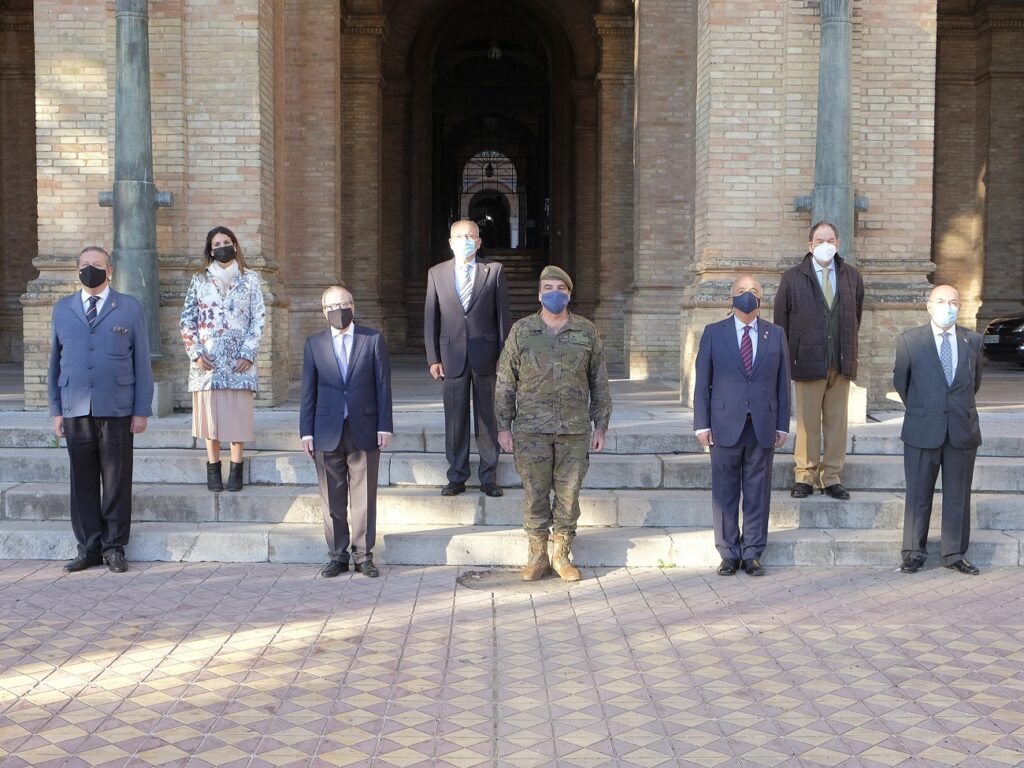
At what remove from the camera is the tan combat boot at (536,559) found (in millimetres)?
7016

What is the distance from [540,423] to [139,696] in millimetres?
2798

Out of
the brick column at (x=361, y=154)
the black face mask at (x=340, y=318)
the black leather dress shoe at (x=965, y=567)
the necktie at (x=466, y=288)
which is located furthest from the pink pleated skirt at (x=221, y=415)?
the brick column at (x=361, y=154)

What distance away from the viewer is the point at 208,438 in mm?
7941

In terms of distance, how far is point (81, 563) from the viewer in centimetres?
719

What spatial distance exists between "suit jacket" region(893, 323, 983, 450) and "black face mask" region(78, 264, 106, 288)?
4.94 meters

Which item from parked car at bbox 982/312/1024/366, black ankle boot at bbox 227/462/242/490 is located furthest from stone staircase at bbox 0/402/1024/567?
parked car at bbox 982/312/1024/366

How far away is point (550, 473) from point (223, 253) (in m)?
2.74

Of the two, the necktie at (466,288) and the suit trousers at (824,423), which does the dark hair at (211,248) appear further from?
the suit trousers at (824,423)

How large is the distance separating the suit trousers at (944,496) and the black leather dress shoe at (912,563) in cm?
3

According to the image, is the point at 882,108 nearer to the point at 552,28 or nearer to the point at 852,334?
the point at 852,334

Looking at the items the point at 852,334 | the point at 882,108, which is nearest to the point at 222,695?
the point at 852,334

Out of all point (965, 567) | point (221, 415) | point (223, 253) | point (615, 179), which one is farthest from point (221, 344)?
point (615, 179)

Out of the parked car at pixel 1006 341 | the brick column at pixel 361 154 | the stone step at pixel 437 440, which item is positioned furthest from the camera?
the brick column at pixel 361 154

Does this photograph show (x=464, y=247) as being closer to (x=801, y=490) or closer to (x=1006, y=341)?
(x=801, y=490)
